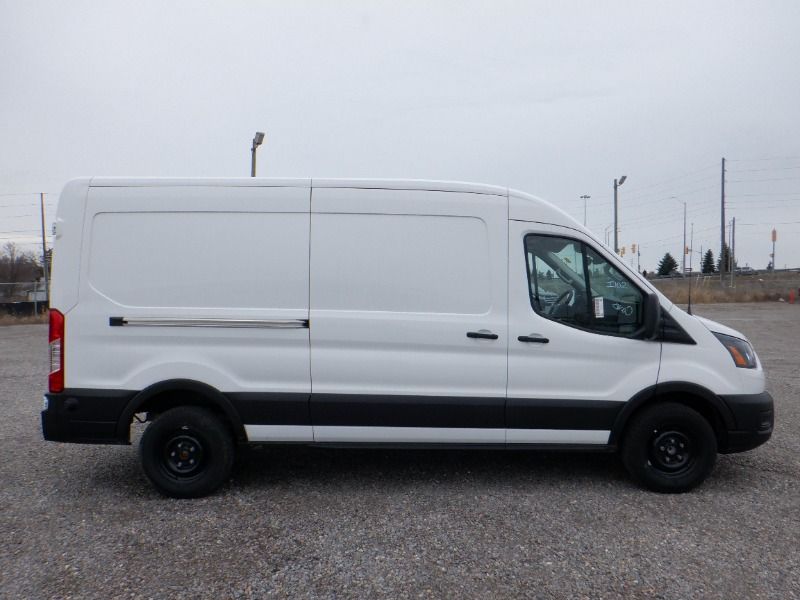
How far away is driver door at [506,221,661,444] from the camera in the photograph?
4234 millimetres

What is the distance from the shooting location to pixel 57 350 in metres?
4.16

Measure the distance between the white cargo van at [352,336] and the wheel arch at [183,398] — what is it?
0.01m

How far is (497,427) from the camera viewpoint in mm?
4258

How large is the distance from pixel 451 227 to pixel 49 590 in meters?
3.17

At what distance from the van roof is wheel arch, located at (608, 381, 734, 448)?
1756 mm

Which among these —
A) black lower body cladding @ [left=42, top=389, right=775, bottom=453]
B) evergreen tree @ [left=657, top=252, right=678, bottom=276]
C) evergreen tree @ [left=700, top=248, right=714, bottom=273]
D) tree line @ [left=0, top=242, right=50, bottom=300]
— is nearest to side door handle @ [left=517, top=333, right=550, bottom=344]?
black lower body cladding @ [left=42, top=389, right=775, bottom=453]

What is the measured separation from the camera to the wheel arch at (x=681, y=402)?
4227 millimetres

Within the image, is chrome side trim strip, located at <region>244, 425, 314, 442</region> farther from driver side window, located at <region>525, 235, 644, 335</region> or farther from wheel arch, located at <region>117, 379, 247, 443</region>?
driver side window, located at <region>525, 235, 644, 335</region>

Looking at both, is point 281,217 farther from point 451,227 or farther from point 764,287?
point 764,287

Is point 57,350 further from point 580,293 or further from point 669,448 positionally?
point 669,448

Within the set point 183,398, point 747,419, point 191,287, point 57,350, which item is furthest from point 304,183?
point 747,419

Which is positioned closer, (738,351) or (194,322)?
(194,322)

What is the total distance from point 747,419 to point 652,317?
1.01 m

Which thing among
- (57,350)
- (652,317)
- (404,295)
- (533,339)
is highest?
(404,295)
